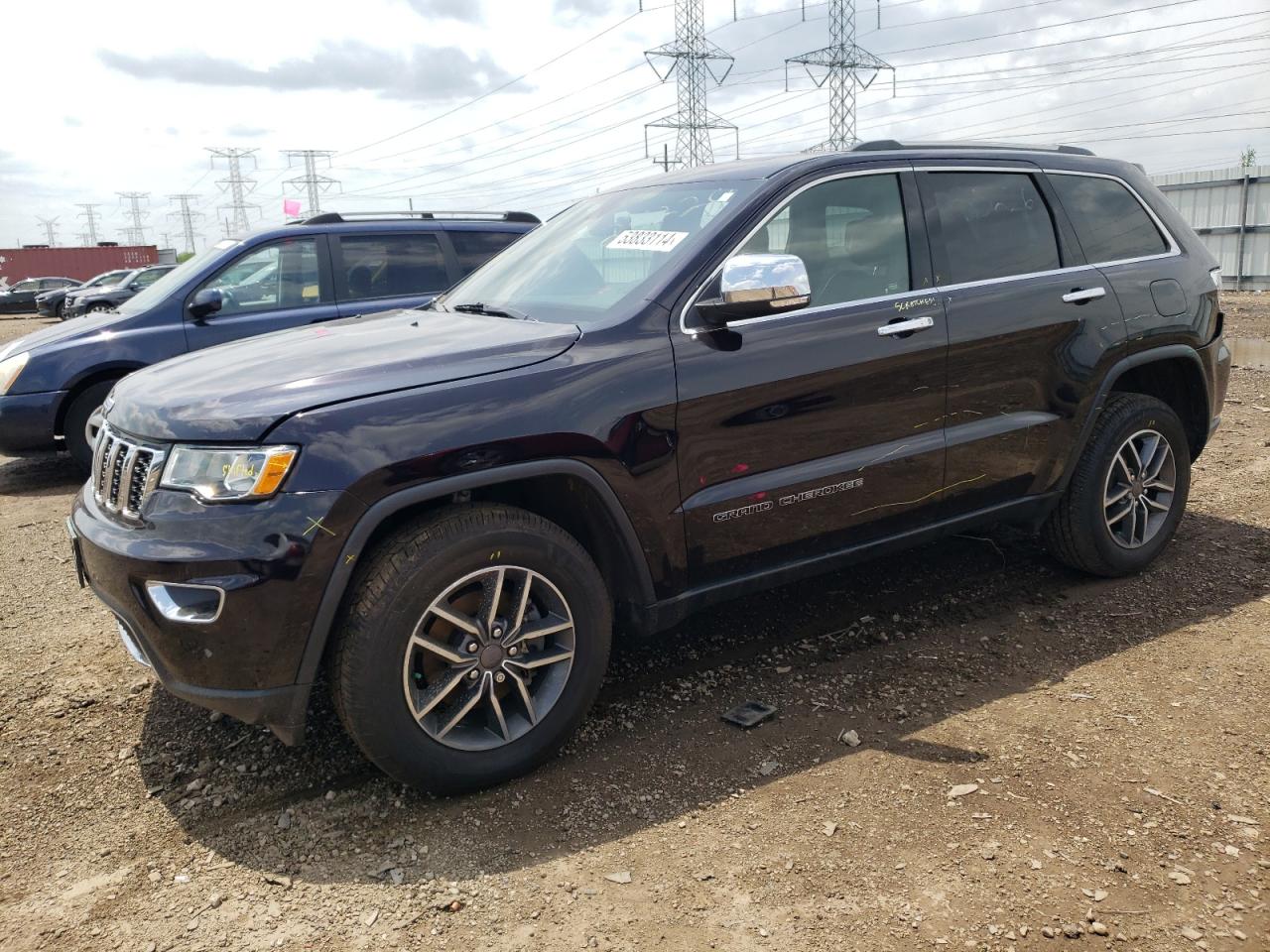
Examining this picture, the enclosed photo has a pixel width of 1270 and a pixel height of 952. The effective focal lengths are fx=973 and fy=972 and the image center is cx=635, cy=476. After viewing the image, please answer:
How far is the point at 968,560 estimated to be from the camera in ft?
16.1

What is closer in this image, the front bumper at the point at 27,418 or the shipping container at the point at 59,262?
the front bumper at the point at 27,418

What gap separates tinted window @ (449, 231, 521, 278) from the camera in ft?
25.5

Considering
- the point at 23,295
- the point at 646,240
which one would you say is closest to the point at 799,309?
the point at 646,240

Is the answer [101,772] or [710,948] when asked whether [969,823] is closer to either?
[710,948]

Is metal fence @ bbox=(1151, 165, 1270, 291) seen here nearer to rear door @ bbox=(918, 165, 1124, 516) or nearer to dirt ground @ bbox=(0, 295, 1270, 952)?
rear door @ bbox=(918, 165, 1124, 516)

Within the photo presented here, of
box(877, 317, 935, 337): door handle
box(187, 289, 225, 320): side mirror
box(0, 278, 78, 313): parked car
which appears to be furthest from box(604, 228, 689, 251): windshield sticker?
box(0, 278, 78, 313): parked car

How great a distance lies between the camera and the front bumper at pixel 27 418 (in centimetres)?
→ 694

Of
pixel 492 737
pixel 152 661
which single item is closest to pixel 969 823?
pixel 492 737

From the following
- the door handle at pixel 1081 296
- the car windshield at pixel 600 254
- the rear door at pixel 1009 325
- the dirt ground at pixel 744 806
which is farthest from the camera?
the door handle at pixel 1081 296

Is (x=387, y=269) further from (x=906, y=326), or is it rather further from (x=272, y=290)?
(x=906, y=326)

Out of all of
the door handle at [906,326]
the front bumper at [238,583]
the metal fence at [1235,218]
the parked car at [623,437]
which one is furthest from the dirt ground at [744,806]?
the metal fence at [1235,218]

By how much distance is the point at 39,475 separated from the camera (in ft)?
26.1

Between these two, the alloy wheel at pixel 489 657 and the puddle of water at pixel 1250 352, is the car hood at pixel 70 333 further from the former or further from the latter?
the puddle of water at pixel 1250 352

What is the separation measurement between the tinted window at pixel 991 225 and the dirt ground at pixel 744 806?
4.89ft
